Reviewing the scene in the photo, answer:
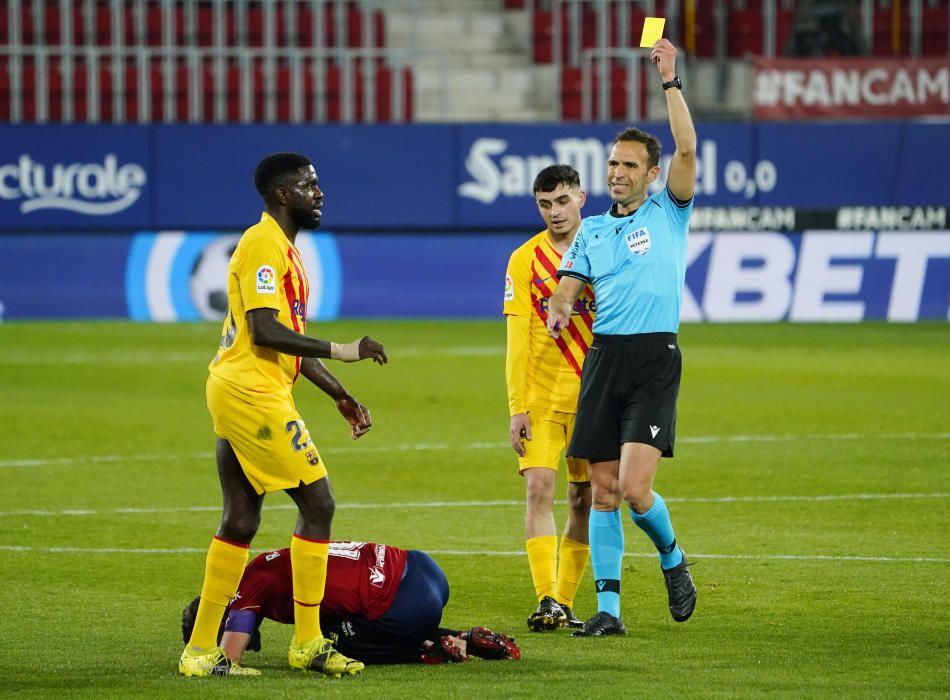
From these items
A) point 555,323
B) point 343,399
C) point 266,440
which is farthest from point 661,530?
point 266,440

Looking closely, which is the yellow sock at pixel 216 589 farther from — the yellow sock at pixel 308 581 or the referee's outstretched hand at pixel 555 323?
the referee's outstretched hand at pixel 555 323

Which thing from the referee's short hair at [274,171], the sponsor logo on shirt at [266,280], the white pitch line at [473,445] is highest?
the referee's short hair at [274,171]

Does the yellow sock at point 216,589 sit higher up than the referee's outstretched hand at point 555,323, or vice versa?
the referee's outstretched hand at point 555,323

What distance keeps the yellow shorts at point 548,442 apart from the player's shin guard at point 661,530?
59 centimetres

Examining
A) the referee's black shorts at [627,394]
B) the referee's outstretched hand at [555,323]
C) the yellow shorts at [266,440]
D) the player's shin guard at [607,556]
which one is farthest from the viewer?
the player's shin guard at [607,556]

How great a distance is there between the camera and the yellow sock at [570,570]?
Result: 23.8ft

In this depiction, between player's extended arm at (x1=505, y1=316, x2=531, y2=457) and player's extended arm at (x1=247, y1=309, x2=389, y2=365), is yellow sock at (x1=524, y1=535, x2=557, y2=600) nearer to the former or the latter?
player's extended arm at (x1=505, y1=316, x2=531, y2=457)

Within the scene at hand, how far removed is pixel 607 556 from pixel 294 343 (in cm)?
170

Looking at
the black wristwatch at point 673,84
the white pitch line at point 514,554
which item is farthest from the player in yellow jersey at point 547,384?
the white pitch line at point 514,554

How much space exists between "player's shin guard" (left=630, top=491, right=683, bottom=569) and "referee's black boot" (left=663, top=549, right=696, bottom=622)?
0.09 ft

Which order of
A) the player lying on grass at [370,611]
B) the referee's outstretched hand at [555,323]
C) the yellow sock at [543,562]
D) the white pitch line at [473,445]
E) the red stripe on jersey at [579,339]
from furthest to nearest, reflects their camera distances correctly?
the white pitch line at [473,445]
the red stripe on jersey at [579,339]
the yellow sock at [543,562]
the referee's outstretched hand at [555,323]
the player lying on grass at [370,611]

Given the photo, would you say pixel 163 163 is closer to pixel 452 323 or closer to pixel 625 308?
pixel 452 323

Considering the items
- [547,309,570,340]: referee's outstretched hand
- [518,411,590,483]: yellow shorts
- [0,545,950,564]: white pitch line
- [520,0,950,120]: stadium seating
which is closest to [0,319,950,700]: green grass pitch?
[0,545,950,564]: white pitch line

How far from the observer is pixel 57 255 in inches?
908
